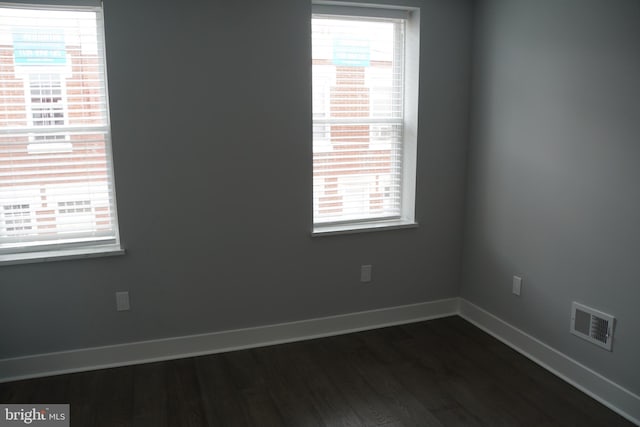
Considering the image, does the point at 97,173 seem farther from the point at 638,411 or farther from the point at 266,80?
the point at 638,411

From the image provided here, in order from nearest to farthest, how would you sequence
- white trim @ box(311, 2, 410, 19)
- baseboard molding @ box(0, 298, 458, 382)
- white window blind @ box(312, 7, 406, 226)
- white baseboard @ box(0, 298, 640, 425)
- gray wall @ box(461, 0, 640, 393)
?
gray wall @ box(461, 0, 640, 393) < white baseboard @ box(0, 298, 640, 425) < baseboard molding @ box(0, 298, 458, 382) < white trim @ box(311, 2, 410, 19) < white window blind @ box(312, 7, 406, 226)

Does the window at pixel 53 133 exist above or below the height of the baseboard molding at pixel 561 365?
above

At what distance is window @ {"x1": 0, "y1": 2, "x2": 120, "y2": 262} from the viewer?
9.38 feet

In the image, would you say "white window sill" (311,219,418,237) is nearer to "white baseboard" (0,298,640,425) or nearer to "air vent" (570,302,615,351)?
"white baseboard" (0,298,640,425)

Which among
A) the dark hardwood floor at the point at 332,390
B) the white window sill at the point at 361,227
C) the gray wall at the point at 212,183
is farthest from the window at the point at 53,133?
the white window sill at the point at 361,227

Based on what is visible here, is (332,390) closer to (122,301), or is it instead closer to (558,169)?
(122,301)

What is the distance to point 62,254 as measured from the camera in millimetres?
2980

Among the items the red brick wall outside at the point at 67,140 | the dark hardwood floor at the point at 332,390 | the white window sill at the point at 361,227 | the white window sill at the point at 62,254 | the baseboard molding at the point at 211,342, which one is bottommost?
the dark hardwood floor at the point at 332,390

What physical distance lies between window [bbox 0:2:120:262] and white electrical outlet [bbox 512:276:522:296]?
2.57 metres

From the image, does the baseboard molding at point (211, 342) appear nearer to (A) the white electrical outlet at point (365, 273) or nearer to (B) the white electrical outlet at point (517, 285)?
(A) the white electrical outlet at point (365, 273)

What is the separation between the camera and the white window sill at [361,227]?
350 centimetres

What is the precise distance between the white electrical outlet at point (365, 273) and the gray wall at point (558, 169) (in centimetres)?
80

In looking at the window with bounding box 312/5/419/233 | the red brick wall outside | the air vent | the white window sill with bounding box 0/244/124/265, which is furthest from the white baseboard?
the red brick wall outside

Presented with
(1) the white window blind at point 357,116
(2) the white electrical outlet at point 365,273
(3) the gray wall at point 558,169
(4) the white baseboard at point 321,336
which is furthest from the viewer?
(2) the white electrical outlet at point 365,273
